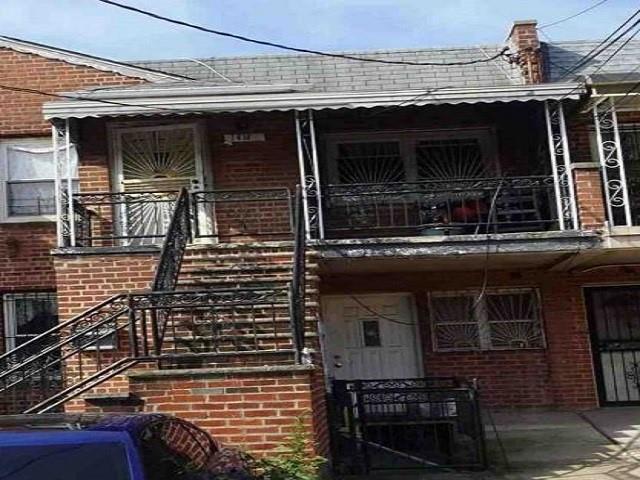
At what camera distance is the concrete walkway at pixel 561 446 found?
25.2 ft

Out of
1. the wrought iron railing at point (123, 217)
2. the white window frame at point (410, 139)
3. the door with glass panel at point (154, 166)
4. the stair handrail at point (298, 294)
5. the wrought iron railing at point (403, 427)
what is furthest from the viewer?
the white window frame at point (410, 139)

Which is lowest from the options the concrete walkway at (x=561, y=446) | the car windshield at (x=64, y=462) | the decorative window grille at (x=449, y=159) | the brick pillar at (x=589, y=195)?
the concrete walkway at (x=561, y=446)

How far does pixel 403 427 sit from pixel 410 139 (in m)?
5.23

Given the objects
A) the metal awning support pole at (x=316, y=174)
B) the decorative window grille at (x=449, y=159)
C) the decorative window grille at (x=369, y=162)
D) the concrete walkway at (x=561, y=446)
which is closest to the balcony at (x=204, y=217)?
the metal awning support pole at (x=316, y=174)

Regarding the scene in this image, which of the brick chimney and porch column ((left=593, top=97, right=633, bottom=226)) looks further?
the brick chimney

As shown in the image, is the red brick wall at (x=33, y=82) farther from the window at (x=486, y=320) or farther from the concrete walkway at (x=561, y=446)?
the concrete walkway at (x=561, y=446)

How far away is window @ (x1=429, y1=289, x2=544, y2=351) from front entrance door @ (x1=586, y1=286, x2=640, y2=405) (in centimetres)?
94

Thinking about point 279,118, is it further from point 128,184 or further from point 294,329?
point 294,329

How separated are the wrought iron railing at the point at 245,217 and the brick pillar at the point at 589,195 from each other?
13.1ft

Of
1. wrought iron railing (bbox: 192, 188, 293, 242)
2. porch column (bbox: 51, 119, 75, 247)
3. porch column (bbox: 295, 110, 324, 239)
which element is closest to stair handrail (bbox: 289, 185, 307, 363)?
porch column (bbox: 295, 110, 324, 239)

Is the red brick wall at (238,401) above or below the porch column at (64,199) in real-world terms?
below

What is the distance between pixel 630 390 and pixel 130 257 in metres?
7.64

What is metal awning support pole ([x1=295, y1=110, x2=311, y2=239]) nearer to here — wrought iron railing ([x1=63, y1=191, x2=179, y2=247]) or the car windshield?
Answer: wrought iron railing ([x1=63, y1=191, x2=179, y2=247])

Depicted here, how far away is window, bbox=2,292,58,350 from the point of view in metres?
12.0
